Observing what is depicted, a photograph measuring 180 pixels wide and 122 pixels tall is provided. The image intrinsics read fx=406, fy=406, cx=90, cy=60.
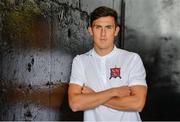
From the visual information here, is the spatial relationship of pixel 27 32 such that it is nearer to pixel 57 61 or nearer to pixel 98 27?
pixel 57 61

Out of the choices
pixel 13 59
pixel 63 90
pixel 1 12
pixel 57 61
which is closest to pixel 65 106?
pixel 63 90

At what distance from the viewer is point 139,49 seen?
3.65 meters

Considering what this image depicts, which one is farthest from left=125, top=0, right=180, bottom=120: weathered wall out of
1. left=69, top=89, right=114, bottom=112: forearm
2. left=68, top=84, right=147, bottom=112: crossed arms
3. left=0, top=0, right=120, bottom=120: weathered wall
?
left=69, top=89, right=114, bottom=112: forearm

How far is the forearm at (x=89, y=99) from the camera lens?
8.29 ft

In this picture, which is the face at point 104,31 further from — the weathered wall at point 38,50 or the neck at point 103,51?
the weathered wall at point 38,50

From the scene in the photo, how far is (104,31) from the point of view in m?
2.66

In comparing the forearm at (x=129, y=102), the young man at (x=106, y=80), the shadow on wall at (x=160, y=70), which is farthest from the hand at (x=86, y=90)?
the shadow on wall at (x=160, y=70)

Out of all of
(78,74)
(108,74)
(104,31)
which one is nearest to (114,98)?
(108,74)

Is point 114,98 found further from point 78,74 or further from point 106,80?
point 78,74

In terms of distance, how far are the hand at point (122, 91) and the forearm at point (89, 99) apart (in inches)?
1.3

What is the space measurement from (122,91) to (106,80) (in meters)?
0.14

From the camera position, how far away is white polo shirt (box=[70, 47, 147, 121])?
2578 mm

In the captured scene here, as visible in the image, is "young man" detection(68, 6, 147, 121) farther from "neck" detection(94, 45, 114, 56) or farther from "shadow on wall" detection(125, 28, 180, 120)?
"shadow on wall" detection(125, 28, 180, 120)

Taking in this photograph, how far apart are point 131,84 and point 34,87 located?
1171mm
